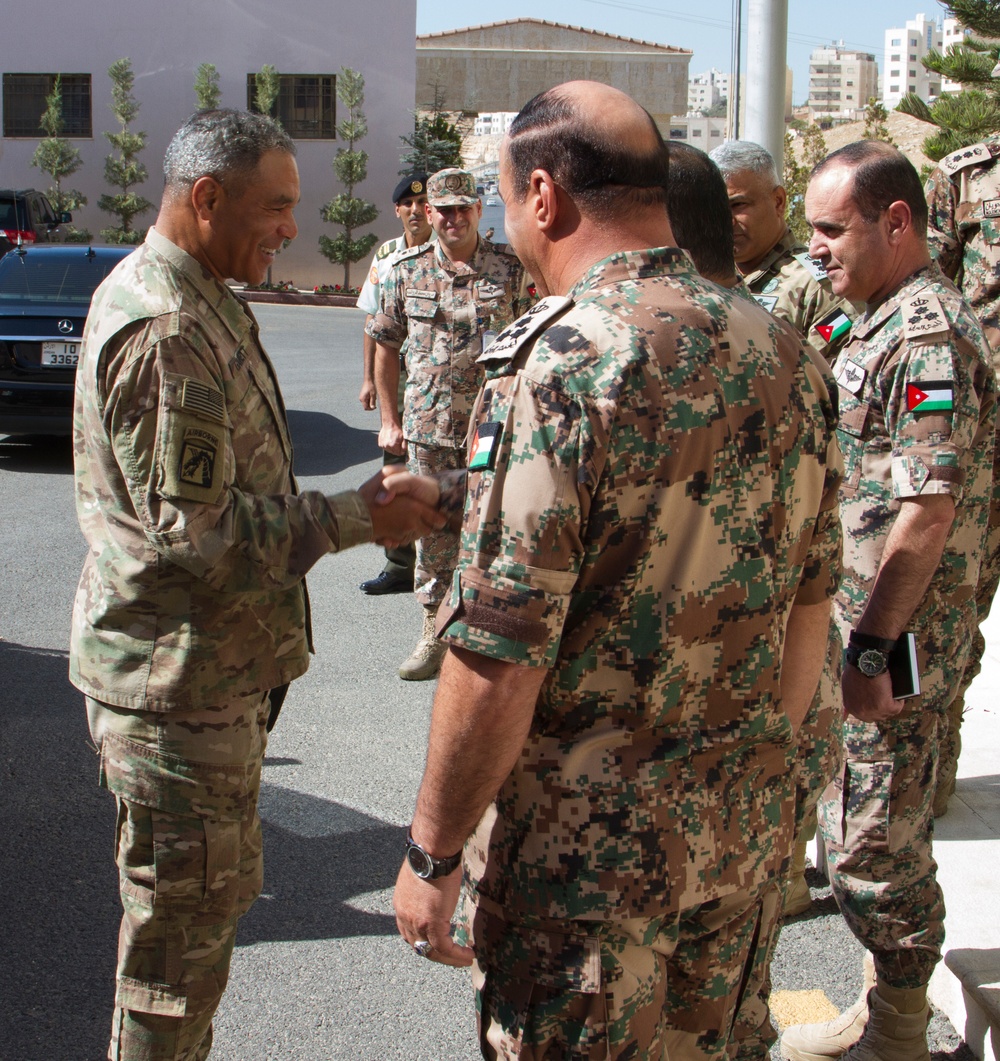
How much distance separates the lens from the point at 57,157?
29.4 meters

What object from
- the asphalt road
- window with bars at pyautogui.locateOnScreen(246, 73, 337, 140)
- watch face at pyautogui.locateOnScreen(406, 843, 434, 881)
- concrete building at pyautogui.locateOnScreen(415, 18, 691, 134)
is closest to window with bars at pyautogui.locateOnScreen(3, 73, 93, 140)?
window with bars at pyautogui.locateOnScreen(246, 73, 337, 140)

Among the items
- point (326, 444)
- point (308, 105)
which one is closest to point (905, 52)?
point (308, 105)

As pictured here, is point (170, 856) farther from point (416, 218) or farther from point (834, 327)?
point (416, 218)

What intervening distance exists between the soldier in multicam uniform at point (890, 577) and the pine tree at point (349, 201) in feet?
89.5

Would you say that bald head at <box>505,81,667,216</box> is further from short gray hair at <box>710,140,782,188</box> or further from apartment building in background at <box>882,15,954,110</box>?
apartment building in background at <box>882,15,954,110</box>

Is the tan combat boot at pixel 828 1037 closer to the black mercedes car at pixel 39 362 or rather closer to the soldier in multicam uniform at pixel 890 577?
the soldier in multicam uniform at pixel 890 577

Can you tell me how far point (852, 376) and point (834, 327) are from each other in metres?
0.79

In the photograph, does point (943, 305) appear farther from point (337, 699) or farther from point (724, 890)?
point (337, 699)

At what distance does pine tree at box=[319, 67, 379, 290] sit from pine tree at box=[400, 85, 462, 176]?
125cm

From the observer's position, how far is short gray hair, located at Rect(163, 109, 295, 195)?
2.36 metres

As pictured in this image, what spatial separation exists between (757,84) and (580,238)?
5261mm

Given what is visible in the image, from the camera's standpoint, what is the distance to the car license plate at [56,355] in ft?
29.7

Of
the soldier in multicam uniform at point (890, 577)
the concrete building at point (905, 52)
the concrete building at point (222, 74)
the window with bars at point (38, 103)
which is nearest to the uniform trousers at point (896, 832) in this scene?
the soldier in multicam uniform at point (890, 577)

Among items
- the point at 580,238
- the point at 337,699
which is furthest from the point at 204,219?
the point at 337,699
